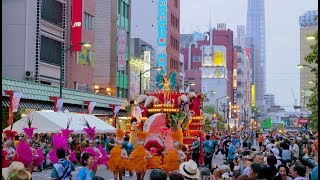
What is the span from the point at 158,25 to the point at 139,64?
11043 millimetres

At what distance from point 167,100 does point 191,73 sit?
128443mm

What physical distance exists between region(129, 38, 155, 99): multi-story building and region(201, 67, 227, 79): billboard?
75.2 metres

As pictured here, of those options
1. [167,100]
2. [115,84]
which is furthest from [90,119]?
[115,84]

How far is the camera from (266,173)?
952cm

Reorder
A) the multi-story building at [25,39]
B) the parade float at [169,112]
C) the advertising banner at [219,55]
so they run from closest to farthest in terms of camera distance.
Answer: the parade float at [169,112], the multi-story building at [25,39], the advertising banner at [219,55]

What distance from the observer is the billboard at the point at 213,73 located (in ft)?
527

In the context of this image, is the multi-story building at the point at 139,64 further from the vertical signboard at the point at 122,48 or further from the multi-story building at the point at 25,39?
the multi-story building at the point at 25,39

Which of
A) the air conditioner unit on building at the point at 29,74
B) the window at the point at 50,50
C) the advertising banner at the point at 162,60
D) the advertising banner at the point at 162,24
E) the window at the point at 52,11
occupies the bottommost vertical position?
the air conditioner unit on building at the point at 29,74

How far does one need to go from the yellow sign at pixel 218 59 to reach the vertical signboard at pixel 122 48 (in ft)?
313

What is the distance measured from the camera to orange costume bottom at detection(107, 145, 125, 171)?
17.9 m

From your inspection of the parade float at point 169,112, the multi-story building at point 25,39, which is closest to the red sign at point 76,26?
the multi-story building at point 25,39

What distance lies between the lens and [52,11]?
169ft

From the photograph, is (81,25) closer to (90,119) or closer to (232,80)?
(90,119)

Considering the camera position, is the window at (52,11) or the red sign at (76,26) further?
the red sign at (76,26)
